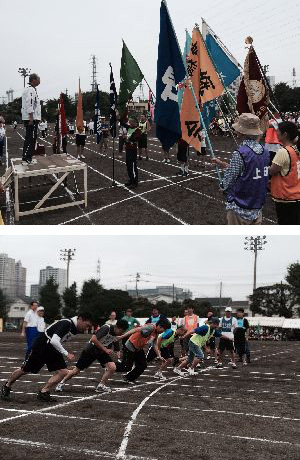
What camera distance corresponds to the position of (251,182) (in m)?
6.14

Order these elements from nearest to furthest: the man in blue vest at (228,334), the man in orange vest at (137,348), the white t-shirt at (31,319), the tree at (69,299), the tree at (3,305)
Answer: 1. the man in orange vest at (137,348)
2. the white t-shirt at (31,319)
3. the man in blue vest at (228,334)
4. the tree at (69,299)
5. the tree at (3,305)

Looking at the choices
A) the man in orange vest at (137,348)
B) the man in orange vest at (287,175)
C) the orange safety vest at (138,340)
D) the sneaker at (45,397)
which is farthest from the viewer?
the orange safety vest at (138,340)

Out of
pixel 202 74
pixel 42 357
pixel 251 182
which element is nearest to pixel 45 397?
pixel 42 357

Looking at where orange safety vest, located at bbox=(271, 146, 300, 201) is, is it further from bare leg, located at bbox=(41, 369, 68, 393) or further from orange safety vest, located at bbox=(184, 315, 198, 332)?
orange safety vest, located at bbox=(184, 315, 198, 332)

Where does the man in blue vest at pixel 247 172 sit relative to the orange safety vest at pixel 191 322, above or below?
above

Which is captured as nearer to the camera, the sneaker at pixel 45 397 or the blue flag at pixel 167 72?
the sneaker at pixel 45 397

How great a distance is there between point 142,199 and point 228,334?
4.13m

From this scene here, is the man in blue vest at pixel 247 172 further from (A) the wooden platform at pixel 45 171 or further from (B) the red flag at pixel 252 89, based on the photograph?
(A) the wooden platform at pixel 45 171

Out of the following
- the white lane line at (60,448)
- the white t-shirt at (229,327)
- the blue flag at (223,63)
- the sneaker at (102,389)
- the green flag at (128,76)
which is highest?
the blue flag at (223,63)

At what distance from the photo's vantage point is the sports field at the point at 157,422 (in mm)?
5430

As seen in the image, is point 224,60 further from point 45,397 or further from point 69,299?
point 69,299

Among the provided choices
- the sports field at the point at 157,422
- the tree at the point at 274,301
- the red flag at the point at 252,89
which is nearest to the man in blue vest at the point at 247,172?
the sports field at the point at 157,422

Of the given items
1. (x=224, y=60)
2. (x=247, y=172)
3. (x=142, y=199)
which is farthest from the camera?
(x=224, y=60)

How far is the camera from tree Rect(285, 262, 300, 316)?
69.1 m
